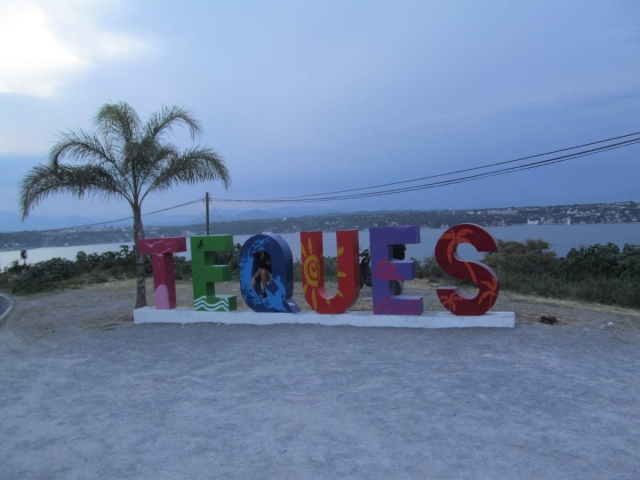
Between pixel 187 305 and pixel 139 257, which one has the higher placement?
pixel 139 257

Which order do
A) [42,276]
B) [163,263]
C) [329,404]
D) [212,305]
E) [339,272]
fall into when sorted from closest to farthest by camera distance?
[329,404]
[339,272]
[212,305]
[163,263]
[42,276]

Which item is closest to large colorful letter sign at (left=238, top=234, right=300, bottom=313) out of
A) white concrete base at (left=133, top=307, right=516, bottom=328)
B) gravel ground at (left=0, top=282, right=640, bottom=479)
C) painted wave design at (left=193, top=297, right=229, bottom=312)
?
white concrete base at (left=133, top=307, right=516, bottom=328)

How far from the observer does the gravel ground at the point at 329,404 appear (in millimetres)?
4094

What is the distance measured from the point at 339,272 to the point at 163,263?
390 centimetres

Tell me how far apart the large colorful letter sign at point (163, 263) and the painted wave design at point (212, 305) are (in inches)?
29.3

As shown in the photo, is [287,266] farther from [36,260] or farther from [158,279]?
[36,260]

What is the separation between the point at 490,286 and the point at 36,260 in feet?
68.0

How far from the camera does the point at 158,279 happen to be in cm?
1080

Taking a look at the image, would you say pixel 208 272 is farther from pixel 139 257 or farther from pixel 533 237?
pixel 533 237

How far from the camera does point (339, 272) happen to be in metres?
9.60

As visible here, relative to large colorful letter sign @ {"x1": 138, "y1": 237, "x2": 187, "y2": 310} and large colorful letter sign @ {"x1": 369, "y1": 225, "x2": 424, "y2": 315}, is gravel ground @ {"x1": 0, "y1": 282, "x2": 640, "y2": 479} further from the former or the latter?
large colorful letter sign @ {"x1": 138, "y1": 237, "x2": 187, "y2": 310}

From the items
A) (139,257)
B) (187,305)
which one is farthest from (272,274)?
(187,305)

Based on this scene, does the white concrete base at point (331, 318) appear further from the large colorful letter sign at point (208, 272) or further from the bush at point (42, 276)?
the bush at point (42, 276)

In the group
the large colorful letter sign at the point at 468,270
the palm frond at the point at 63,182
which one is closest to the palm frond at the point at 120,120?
the palm frond at the point at 63,182
